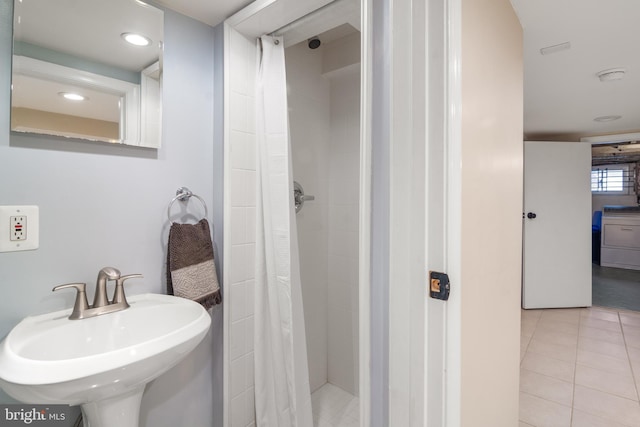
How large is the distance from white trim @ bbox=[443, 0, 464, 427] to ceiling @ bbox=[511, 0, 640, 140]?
0.90m

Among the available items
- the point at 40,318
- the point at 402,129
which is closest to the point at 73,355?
the point at 40,318

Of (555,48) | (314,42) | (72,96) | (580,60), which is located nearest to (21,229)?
(72,96)

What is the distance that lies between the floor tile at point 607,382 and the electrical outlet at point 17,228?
3.26 metres

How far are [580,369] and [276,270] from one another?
101 inches

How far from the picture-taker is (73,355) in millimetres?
950

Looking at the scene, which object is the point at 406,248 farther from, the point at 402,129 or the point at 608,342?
the point at 608,342

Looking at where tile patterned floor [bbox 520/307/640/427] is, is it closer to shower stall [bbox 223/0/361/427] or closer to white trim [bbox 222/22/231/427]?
shower stall [bbox 223/0/361/427]

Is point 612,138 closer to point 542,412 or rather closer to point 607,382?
point 607,382

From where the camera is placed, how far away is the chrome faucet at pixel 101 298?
1037 millimetres

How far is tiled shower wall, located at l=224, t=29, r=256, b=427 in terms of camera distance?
4.69 ft

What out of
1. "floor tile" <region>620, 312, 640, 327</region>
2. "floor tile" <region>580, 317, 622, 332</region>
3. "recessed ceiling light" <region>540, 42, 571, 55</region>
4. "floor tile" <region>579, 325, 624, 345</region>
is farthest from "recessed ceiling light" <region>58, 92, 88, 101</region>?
"floor tile" <region>620, 312, 640, 327</region>

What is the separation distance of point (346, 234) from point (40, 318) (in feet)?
5.00

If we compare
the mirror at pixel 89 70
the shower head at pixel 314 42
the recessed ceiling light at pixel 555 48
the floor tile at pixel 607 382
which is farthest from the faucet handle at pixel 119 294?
the floor tile at pixel 607 382

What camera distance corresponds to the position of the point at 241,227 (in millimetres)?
1474
